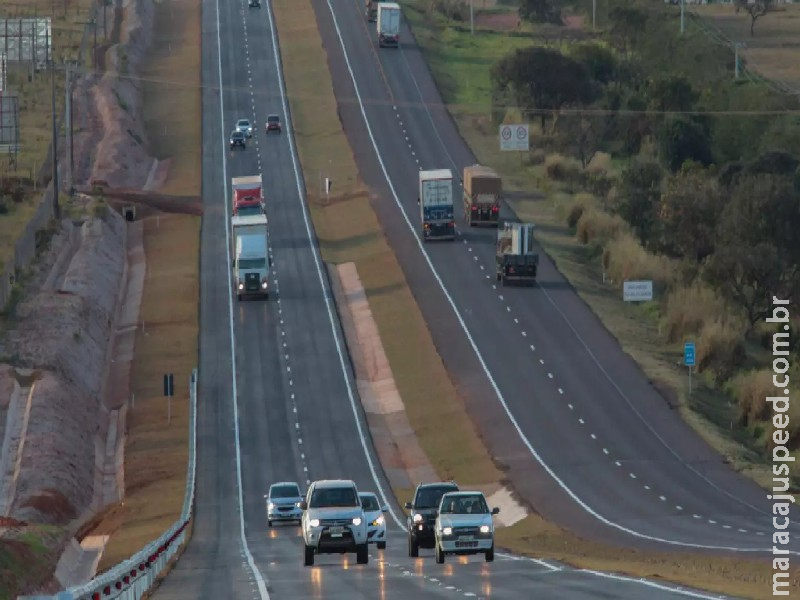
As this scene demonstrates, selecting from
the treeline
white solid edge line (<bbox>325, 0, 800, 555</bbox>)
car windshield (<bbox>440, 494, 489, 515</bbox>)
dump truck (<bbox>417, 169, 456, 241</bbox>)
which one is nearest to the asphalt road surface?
car windshield (<bbox>440, 494, 489, 515</bbox>)

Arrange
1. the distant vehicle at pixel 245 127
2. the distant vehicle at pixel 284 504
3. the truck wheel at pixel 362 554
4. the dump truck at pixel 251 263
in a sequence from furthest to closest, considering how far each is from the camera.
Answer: the distant vehicle at pixel 245 127
the dump truck at pixel 251 263
the distant vehicle at pixel 284 504
the truck wheel at pixel 362 554

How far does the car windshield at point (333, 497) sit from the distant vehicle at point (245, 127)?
99.7 meters

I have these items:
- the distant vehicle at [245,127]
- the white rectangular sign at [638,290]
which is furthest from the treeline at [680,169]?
the distant vehicle at [245,127]

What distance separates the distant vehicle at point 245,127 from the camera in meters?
140

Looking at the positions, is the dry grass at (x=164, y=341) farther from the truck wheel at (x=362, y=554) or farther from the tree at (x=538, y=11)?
the tree at (x=538, y=11)

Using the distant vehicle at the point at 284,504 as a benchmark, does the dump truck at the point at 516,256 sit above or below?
above

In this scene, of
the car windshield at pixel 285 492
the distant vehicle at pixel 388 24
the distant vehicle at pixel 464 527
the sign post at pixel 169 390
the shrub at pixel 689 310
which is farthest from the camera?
the distant vehicle at pixel 388 24

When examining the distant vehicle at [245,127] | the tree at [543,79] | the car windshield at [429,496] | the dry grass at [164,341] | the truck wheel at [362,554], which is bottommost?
the dry grass at [164,341]

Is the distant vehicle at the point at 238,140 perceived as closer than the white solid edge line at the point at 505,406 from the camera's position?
No

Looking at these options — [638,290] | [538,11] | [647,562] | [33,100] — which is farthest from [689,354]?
[538,11]

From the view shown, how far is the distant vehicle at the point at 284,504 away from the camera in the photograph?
201 ft

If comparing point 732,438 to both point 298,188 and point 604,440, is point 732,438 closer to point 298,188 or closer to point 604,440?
point 604,440

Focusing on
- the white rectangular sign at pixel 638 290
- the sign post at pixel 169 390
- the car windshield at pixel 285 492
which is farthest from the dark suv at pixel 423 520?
the white rectangular sign at pixel 638 290

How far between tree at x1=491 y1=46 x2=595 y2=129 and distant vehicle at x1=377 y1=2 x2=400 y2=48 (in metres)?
12.0
